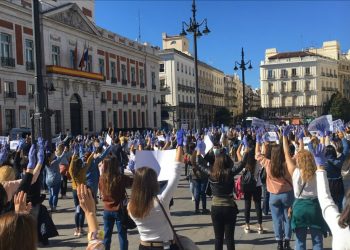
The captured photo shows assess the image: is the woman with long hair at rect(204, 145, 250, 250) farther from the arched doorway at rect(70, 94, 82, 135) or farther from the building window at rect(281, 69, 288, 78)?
the building window at rect(281, 69, 288, 78)

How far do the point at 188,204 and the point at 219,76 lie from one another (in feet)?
297

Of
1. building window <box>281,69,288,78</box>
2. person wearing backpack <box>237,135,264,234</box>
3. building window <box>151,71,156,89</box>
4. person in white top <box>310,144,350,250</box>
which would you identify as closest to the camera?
person in white top <box>310,144,350,250</box>

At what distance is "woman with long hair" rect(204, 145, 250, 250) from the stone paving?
1432 millimetres

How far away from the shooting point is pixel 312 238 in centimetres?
530

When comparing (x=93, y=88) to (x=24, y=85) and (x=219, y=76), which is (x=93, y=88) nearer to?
(x=24, y=85)

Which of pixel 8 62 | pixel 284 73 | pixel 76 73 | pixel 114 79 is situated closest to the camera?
pixel 8 62

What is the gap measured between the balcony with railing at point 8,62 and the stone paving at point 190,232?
2336 cm

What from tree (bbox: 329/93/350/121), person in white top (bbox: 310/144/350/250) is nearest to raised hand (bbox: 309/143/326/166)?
Answer: person in white top (bbox: 310/144/350/250)

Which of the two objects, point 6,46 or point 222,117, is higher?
point 6,46

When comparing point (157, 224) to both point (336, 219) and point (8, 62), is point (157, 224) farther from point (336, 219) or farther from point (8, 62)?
point (8, 62)

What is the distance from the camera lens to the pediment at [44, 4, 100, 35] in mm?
36906

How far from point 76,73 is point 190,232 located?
107 ft

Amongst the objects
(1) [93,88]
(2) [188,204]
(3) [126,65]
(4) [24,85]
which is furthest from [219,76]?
(2) [188,204]

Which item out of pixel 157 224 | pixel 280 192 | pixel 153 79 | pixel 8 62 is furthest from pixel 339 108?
pixel 157 224
